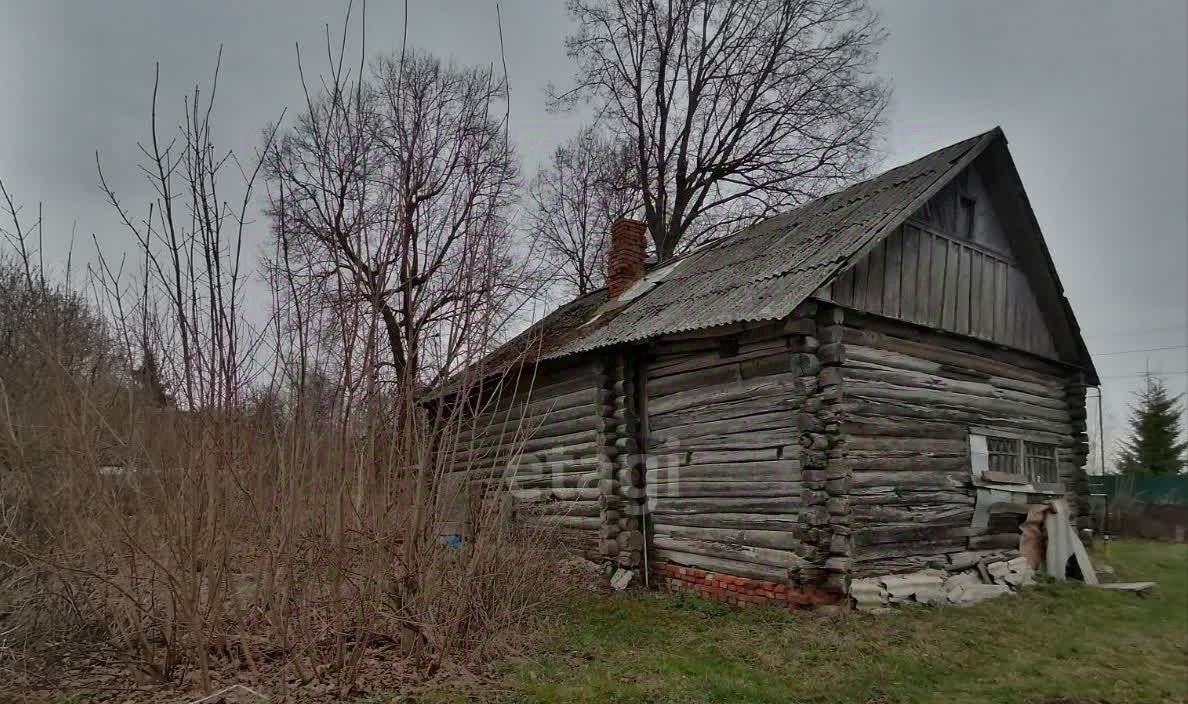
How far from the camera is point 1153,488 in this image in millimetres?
21969

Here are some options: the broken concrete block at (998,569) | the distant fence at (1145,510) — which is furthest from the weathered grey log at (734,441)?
the distant fence at (1145,510)

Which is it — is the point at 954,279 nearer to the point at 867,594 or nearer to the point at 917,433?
the point at 917,433

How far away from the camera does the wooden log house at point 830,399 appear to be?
8203 mm

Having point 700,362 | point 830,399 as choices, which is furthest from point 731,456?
point 830,399

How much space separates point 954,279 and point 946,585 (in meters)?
4.13

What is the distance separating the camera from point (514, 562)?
6297 mm

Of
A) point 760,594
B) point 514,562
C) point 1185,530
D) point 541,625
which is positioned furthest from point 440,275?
point 1185,530

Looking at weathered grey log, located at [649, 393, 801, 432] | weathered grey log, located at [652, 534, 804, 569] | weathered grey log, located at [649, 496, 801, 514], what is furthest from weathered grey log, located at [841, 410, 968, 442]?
weathered grey log, located at [652, 534, 804, 569]

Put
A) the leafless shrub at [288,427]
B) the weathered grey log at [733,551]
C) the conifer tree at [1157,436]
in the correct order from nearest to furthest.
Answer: the leafless shrub at [288,427] < the weathered grey log at [733,551] < the conifer tree at [1157,436]

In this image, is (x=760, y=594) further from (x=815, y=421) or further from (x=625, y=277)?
(x=625, y=277)

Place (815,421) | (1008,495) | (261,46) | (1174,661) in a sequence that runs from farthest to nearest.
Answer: (1008,495), (815,421), (1174,661), (261,46)

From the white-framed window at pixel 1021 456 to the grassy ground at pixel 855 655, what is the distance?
210cm

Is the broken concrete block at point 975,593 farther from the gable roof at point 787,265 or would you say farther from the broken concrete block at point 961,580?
the gable roof at point 787,265

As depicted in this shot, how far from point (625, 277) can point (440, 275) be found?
9013 millimetres
